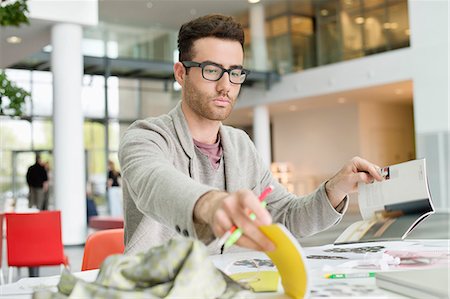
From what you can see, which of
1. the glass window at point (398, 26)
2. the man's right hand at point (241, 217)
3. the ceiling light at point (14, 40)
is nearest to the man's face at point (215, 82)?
the man's right hand at point (241, 217)

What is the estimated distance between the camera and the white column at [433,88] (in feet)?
44.2

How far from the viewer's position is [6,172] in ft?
63.0

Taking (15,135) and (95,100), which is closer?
(15,135)

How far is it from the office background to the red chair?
508 centimetres

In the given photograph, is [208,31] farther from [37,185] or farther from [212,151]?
[37,185]

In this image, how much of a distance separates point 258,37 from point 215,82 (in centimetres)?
1592

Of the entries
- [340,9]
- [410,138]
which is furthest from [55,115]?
[410,138]

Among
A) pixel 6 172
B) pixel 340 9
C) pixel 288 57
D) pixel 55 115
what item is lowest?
pixel 6 172

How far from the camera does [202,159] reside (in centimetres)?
192

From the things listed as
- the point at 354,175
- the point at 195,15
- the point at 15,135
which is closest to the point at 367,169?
the point at 354,175

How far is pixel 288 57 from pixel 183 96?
1531 cm

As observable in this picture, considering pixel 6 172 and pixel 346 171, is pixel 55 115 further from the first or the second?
pixel 6 172

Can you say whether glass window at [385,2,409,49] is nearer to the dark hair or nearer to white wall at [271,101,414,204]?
white wall at [271,101,414,204]

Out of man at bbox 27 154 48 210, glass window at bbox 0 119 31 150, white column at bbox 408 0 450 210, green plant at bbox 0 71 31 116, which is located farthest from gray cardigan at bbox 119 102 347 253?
glass window at bbox 0 119 31 150
